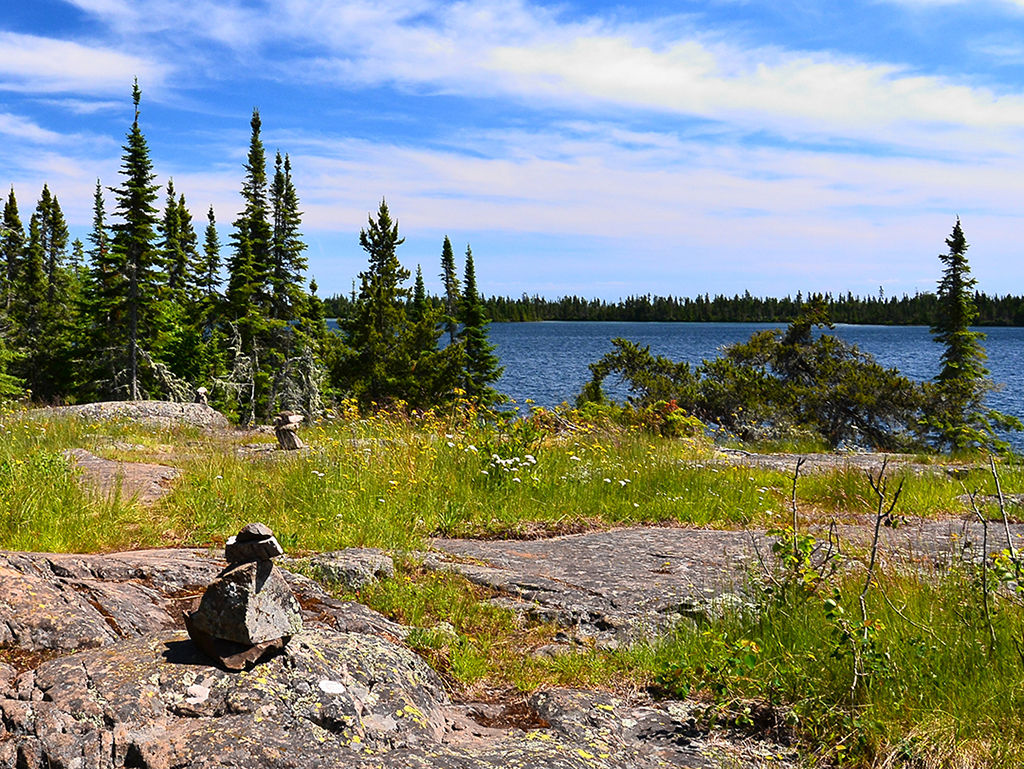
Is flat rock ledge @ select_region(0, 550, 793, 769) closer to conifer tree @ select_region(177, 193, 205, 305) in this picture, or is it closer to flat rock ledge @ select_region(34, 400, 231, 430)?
flat rock ledge @ select_region(34, 400, 231, 430)

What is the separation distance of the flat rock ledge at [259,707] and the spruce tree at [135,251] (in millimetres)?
31590

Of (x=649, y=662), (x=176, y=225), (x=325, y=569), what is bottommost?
(x=649, y=662)

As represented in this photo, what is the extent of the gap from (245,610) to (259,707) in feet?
1.30

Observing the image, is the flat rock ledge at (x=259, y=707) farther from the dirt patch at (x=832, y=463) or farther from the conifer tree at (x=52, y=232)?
the conifer tree at (x=52, y=232)

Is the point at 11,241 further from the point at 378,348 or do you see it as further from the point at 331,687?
the point at 331,687

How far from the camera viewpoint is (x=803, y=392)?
85.7ft

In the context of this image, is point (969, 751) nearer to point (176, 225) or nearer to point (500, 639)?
point (500, 639)

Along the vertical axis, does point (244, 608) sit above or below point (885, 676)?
above

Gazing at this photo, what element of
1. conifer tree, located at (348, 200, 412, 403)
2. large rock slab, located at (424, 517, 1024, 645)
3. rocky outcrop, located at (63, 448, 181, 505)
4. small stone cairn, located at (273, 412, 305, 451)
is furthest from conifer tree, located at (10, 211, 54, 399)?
large rock slab, located at (424, 517, 1024, 645)

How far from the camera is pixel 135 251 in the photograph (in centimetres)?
3177

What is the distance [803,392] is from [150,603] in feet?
84.7

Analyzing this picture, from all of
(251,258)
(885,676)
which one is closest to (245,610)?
(885,676)

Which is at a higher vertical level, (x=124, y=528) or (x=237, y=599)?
(x=237, y=599)

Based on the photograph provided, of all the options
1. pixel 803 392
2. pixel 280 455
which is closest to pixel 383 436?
pixel 280 455
